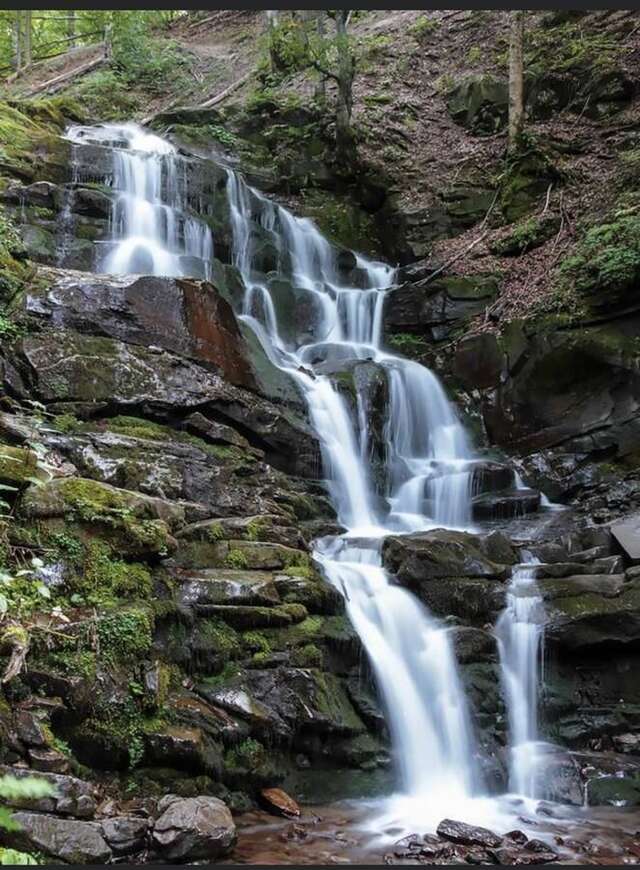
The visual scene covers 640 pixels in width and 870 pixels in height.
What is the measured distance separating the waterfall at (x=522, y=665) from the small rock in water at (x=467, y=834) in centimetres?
138

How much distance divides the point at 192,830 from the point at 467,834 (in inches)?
81.4

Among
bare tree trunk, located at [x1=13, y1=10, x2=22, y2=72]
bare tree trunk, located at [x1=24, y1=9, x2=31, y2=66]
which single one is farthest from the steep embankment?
bare tree trunk, located at [x1=13, y1=10, x2=22, y2=72]

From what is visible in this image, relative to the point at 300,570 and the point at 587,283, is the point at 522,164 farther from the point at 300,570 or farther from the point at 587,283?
the point at 300,570

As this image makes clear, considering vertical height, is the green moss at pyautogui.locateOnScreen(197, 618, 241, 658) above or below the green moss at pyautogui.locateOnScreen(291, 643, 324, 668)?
above

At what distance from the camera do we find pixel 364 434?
1227 cm

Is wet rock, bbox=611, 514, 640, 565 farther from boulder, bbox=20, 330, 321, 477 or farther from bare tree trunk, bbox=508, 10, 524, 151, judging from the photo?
bare tree trunk, bbox=508, 10, 524, 151

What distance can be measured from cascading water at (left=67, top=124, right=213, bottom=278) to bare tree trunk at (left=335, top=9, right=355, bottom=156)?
4.44 metres

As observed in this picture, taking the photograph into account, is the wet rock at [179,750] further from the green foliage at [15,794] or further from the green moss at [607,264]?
the green moss at [607,264]

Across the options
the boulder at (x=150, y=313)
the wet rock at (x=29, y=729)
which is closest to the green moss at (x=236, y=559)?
the wet rock at (x=29, y=729)

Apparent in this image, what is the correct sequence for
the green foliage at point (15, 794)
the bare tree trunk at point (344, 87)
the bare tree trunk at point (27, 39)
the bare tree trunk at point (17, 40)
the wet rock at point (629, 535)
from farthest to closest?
the bare tree trunk at point (17, 40), the bare tree trunk at point (27, 39), the bare tree trunk at point (344, 87), the wet rock at point (629, 535), the green foliage at point (15, 794)

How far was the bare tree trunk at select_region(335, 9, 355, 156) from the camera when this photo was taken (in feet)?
56.5

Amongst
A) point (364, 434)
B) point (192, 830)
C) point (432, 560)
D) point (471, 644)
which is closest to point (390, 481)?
point (364, 434)

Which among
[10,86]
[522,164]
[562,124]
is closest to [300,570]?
[522,164]

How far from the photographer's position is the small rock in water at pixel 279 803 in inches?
220
